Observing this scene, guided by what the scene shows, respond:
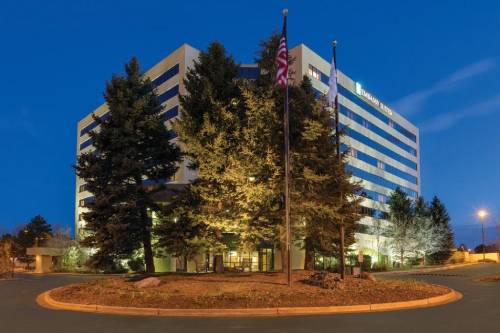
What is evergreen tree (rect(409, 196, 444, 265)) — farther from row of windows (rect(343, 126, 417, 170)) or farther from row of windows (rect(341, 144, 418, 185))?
row of windows (rect(343, 126, 417, 170))

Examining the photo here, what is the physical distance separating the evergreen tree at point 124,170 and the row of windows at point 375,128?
49.6 m

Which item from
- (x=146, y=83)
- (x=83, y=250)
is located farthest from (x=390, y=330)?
(x=83, y=250)

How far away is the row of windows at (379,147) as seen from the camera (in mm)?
80938

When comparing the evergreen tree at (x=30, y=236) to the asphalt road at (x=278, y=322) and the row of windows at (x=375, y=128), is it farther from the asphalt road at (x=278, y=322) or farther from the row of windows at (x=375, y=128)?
the asphalt road at (x=278, y=322)

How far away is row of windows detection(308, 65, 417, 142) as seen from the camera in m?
72.1

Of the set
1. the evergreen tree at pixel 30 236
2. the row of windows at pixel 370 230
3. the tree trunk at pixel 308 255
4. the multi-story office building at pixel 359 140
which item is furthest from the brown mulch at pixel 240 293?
the evergreen tree at pixel 30 236

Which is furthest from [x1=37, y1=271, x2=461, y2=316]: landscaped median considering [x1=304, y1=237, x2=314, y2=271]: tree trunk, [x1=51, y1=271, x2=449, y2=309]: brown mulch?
[x1=304, y1=237, x2=314, y2=271]: tree trunk

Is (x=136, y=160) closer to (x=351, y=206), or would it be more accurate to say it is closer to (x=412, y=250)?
(x=351, y=206)

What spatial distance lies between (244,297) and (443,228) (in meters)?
60.5

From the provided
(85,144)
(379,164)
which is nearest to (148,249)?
(379,164)

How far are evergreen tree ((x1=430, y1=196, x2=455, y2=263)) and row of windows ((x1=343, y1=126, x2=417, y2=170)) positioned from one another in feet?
52.1

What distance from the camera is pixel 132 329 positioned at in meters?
12.1

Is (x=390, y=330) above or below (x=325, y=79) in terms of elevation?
below

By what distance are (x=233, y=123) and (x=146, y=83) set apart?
10.9 metres
